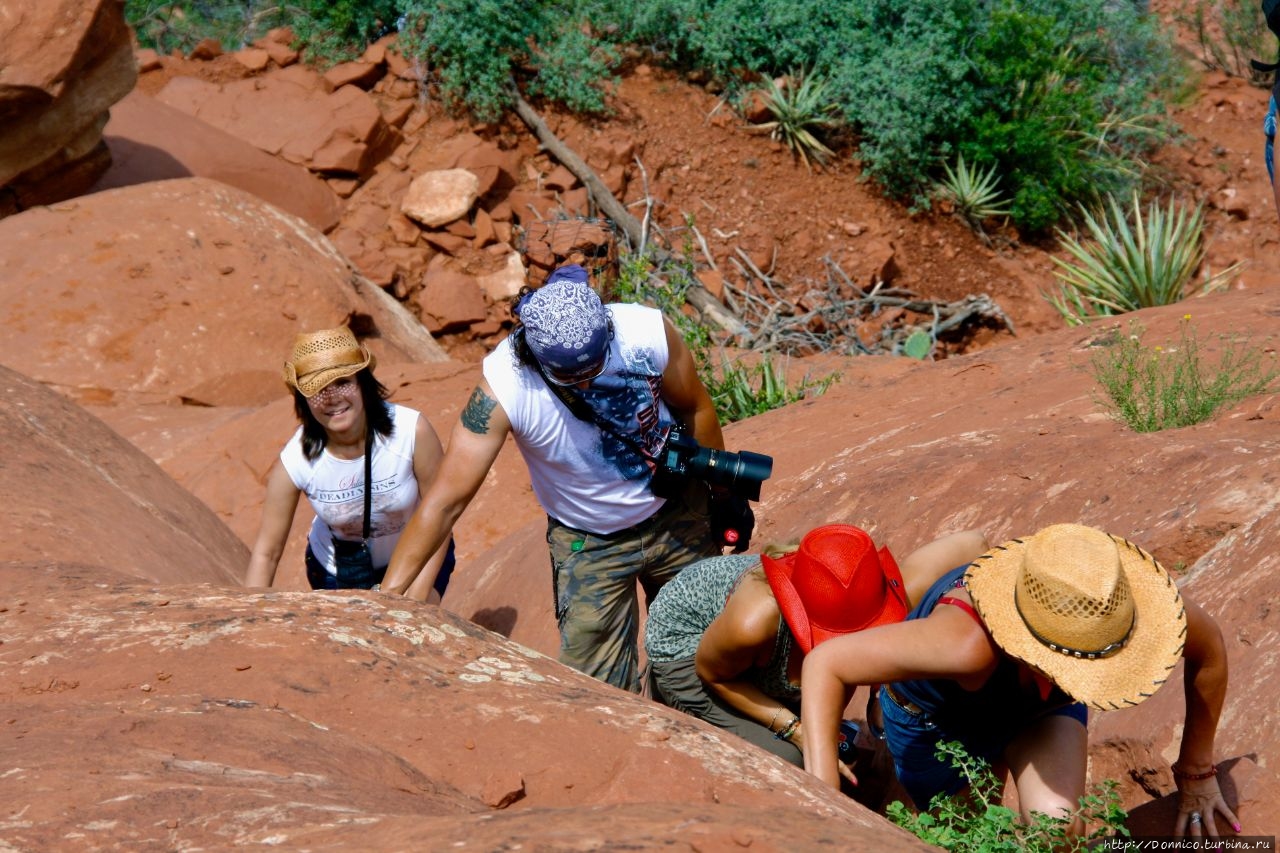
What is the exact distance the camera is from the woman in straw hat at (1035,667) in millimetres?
2494

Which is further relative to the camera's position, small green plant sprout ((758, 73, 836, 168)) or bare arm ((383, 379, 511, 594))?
small green plant sprout ((758, 73, 836, 168))

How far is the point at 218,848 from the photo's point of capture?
1.99 meters

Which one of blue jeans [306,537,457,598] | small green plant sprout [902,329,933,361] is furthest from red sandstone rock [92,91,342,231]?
blue jeans [306,537,457,598]

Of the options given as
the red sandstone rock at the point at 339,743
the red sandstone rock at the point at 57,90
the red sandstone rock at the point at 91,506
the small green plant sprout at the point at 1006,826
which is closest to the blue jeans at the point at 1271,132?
the small green plant sprout at the point at 1006,826

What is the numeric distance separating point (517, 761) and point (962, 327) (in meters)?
9.93

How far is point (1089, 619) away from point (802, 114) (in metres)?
11.4

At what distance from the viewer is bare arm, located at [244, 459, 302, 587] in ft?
13.7

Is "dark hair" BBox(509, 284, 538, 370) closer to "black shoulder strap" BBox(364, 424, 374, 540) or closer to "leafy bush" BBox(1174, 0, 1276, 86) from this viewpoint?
"black shoulder strap" BBox(364, 424, 374, 540)

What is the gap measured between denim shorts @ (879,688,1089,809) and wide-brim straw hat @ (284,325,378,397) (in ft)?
6.42

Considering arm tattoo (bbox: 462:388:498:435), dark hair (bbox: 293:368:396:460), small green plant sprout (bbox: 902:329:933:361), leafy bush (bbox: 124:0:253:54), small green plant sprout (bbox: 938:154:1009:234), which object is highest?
arm tattoo (bbox: 462:388:498:435)

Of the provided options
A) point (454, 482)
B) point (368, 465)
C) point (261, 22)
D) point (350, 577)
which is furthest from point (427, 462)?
point (261, 22)

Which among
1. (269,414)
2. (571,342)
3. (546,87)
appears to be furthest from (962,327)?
(571,342)

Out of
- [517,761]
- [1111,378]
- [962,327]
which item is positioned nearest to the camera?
[517,761]

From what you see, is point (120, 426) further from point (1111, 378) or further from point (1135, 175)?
point (1135, 175)
